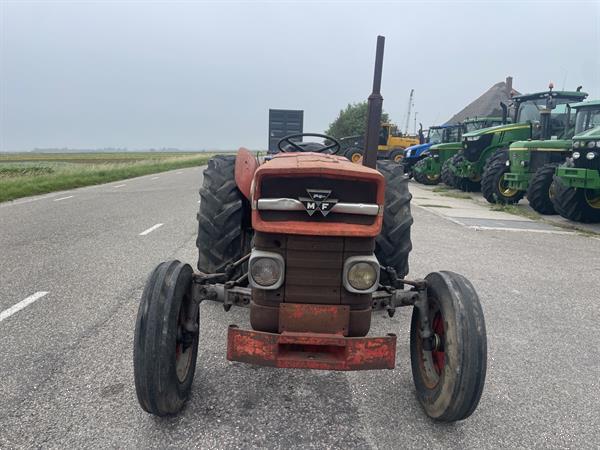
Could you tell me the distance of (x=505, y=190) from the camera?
13.0 m

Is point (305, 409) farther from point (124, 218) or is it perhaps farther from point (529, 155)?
point (529, 155)

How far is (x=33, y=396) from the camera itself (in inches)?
103

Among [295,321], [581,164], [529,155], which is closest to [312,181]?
[295,321]

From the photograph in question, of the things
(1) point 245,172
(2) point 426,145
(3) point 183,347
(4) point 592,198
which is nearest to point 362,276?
(3) point 183,347

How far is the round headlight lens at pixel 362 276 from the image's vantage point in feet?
7.97

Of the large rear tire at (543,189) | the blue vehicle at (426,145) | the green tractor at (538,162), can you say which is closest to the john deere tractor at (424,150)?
the blue vehicle at (426,145)

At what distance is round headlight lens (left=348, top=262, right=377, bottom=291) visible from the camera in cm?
243

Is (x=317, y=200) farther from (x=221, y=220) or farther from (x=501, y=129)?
(x=501, y=129)

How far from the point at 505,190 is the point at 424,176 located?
6931 millimetres

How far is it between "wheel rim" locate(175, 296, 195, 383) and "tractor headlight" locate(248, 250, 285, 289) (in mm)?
467

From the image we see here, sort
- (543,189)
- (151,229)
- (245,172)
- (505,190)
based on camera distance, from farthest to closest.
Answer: (505,190), (543,189), (151,229), (245,172)

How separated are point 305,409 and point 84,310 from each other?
2.36 meters

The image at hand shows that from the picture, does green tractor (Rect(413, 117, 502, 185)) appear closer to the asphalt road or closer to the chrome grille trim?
the asphalt road

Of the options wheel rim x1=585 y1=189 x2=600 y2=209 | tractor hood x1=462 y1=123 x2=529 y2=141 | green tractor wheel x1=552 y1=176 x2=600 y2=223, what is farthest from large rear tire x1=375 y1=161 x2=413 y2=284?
tractor hood x1=462 y1=123 x2=529 y2=141
